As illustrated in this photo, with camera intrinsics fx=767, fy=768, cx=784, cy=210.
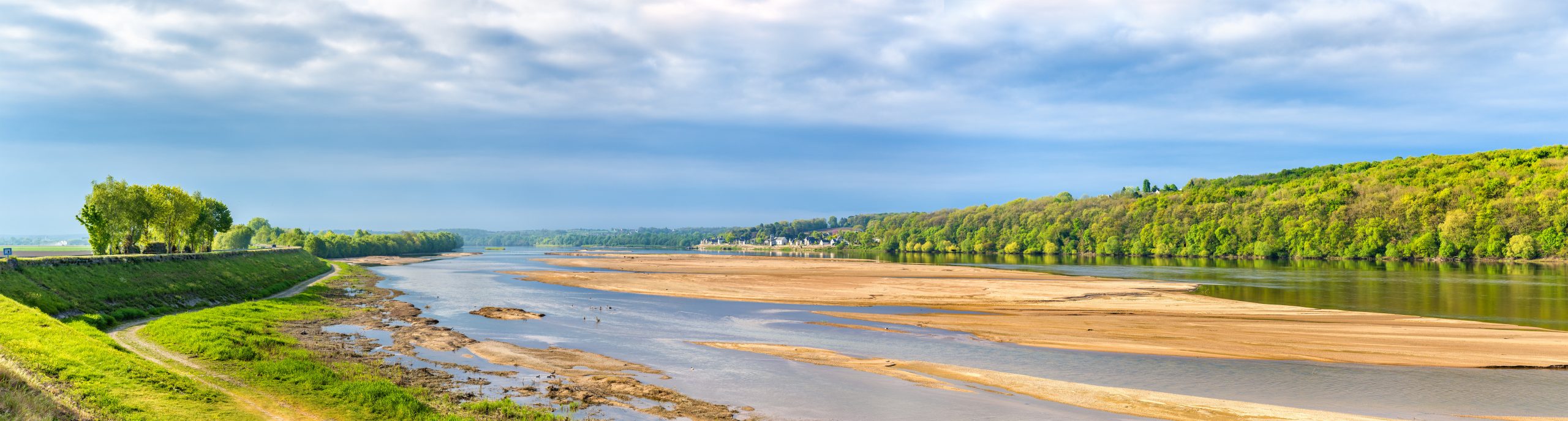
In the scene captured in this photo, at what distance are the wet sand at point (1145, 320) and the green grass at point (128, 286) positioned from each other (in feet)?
87.4

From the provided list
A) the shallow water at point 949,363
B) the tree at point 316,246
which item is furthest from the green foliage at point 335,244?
the shallow water at point 949,363

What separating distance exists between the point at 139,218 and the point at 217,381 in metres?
63.3

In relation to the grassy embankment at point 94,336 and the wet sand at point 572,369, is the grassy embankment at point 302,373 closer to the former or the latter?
the grassy embankment at point 94,336

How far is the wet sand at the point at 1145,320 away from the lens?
95.6 feet

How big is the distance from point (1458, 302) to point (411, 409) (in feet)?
191

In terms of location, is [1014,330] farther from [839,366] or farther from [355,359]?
[355,359]

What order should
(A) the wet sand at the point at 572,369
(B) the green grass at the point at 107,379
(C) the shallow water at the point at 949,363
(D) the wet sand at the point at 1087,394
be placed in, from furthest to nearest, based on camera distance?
(C) the shallow water at the point at 949,363 → (A) the wet sand at the point at 572,369 → (D) the wet sand at the point at 1087,394 → (B) the green grass at the point at 107,379

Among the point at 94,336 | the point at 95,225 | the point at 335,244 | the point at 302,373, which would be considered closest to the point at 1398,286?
the point at 302,373

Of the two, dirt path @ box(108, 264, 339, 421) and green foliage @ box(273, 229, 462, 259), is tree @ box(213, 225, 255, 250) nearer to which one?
green foliage @ box(273, 229, 462, 259)

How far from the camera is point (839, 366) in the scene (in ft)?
88.9

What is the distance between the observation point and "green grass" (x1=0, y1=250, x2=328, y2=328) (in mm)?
31719

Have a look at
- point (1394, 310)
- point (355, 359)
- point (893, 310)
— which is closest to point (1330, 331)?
point (1394, 310)

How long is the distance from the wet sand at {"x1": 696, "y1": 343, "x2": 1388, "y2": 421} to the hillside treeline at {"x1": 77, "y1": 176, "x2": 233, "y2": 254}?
65641mm

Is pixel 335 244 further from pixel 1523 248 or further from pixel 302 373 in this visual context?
pixel 1523 248
